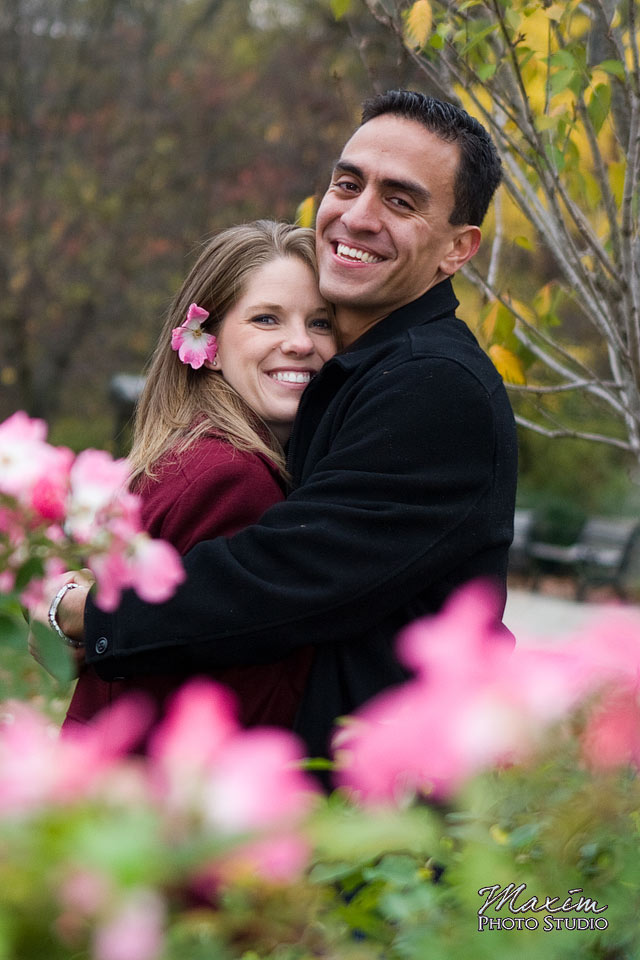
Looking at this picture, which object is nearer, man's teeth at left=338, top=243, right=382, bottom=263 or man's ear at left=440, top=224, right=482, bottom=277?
man's teeth at left=338, top=243, right=382, bottom=263

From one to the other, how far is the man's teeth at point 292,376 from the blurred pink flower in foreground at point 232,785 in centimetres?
177

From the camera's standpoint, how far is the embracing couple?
202 centimetres

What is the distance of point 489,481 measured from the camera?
2.16 m

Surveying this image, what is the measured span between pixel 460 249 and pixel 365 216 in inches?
10.2

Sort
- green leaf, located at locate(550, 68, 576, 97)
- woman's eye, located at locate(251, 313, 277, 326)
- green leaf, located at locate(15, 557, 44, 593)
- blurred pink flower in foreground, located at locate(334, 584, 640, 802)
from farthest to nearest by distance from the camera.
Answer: woman's eye, located at locate(251, 313, 277, 326) → green leaf, located at locate(550, 68, 576, 97) → green leaf, located at locate(15, 557, 44, 593) → blurred pink flower in foreground, located at locate(334, 584, 640, 802)

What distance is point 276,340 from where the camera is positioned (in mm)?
2582

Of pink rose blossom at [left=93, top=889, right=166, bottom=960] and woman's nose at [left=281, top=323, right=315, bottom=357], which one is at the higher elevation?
woman's nose at [left=281, top=323, right=315, bottom=357]

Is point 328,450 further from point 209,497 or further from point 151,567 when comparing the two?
point 151,567

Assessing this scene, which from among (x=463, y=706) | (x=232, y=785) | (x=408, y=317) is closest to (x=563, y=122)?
(x=408, y=317)

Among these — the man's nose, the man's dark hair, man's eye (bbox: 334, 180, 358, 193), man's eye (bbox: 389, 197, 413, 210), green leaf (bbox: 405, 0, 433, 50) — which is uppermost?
green leaf (bbox: 405, 0, 433, 50)

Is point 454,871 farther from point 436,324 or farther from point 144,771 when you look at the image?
point 436,324

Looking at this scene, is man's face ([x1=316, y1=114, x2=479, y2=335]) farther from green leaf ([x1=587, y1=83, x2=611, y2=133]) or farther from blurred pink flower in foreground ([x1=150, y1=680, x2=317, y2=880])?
blurred pink flower in foreground ([x1=150, y1=680, x2=317, y2=880])

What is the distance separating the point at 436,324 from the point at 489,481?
1.41 ft

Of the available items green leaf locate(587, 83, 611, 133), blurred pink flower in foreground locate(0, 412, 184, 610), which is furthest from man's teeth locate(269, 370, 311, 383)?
blurred pink flower in foreground locate(0, 412, 184, 610)
